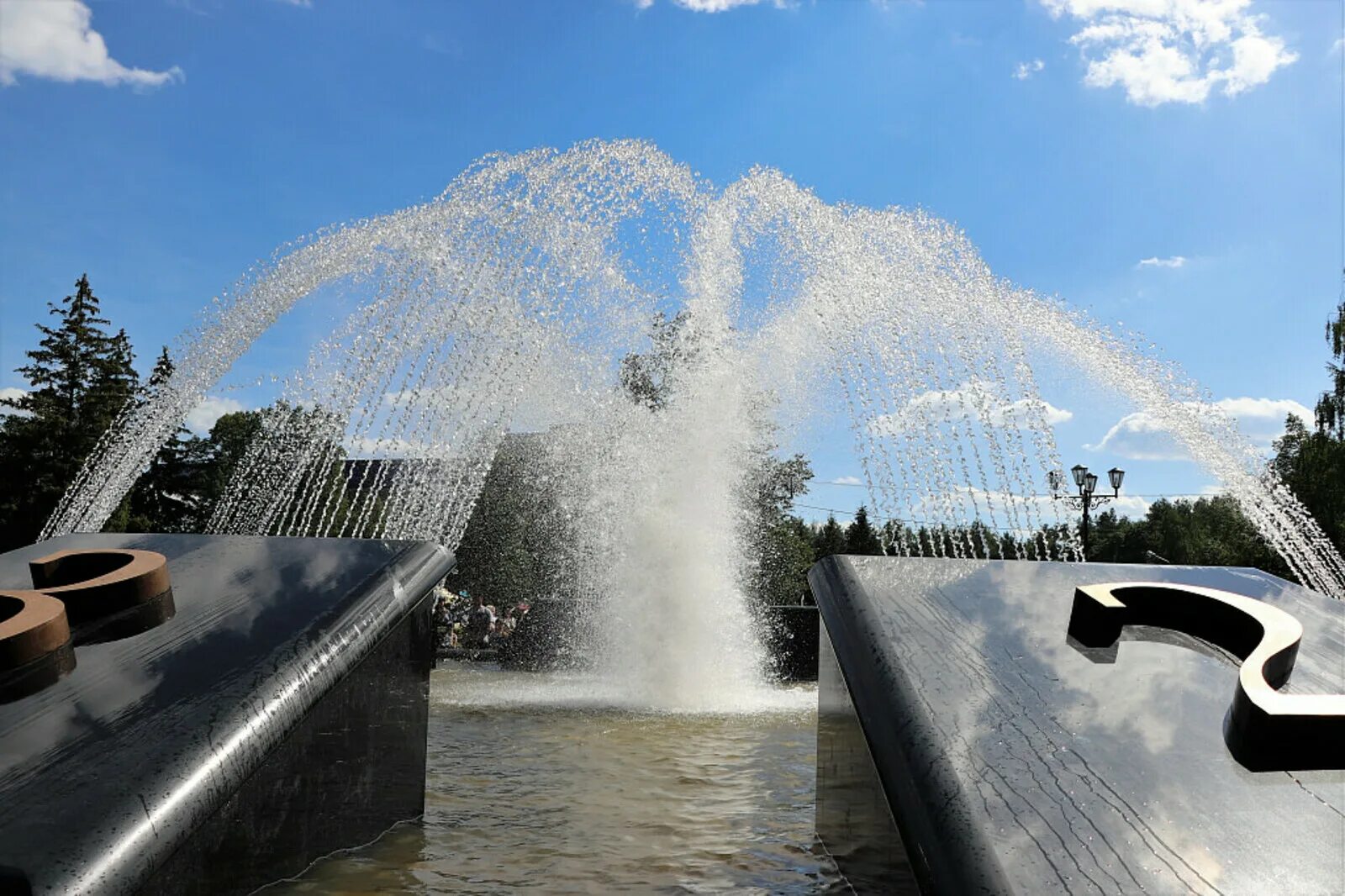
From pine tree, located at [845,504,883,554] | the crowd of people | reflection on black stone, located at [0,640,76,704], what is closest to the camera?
reflection on black stone, located at [0,640,76,704]

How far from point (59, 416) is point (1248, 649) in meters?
40.3

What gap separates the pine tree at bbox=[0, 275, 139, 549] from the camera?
35.2m

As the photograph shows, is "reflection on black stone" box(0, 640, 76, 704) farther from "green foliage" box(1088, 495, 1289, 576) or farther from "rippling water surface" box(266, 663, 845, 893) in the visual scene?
"green foliage" box(1088, 495, 1289, 576)

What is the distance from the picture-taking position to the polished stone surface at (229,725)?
7.72ft

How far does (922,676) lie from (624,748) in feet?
13.1

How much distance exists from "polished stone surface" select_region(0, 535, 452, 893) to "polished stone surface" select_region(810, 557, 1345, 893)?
1656mm

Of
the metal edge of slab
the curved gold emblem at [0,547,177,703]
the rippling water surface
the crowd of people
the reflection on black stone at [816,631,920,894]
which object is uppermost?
the curved gold emblem at [0,547,177,703]

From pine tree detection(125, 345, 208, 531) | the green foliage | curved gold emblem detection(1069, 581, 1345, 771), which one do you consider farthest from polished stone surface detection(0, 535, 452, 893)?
pine tree detection(125, 345, 208, 531)

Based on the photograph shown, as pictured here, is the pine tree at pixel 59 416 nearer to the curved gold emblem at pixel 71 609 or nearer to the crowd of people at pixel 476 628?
the crowd of people at pixel 476 628

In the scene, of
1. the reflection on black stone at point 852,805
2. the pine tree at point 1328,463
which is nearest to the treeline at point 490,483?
the pine tree at point 1328,463

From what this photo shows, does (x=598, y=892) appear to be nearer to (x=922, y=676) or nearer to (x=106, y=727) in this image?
(x=922, y=676)

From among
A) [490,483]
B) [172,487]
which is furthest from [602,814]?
[172,487]

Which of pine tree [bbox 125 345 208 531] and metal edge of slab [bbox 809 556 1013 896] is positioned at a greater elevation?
pine tree [bbox 125 345 208 531]

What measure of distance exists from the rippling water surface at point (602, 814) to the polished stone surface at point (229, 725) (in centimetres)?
26
